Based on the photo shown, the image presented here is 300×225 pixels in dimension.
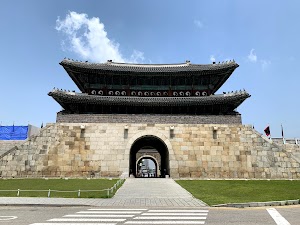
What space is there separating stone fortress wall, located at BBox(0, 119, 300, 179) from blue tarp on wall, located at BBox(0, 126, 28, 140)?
503cm

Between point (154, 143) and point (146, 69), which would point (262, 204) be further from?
point (154, 143)

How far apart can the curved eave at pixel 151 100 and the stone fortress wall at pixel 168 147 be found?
3.45m

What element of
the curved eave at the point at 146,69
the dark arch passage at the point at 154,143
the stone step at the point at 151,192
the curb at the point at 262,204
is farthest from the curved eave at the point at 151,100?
the curb at the point at 262,204

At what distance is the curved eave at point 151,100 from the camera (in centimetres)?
2908

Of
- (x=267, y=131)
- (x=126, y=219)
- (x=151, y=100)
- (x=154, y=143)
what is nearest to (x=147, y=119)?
(x=151, y=100)

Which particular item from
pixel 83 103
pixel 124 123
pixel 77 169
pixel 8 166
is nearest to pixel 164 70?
pixel 124 123

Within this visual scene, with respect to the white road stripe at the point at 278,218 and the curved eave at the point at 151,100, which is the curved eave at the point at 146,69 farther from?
the white road stripe at the point at 278,218

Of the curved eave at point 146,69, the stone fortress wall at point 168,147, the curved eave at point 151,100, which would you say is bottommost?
the stone fortress wall at point 168,147

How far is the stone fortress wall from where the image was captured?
25.2 meters

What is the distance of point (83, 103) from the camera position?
2992cm

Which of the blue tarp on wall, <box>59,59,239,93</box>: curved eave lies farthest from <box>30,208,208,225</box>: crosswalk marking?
the blue tarp on wall

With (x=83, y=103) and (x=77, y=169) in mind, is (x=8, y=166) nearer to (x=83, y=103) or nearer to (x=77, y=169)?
(x=77, y=169)

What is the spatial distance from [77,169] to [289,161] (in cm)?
2300

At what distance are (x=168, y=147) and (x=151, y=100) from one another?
22.1ft
